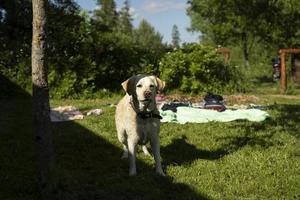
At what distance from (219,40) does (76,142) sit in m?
19.6

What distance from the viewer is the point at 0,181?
6262mm

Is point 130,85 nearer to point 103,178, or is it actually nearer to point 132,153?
point 132,153

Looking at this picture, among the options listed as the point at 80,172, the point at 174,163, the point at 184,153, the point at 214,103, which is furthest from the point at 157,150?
the point at 214,103

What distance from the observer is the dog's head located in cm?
616

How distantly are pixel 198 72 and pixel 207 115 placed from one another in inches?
250

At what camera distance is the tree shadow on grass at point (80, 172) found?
5656 mm

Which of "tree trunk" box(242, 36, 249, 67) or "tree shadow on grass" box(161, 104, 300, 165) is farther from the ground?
"tree trunk" box(242, 36, 249, 67)

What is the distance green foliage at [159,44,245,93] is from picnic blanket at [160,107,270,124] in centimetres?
546

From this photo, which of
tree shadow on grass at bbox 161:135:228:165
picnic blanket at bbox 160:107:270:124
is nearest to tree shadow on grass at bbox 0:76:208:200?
tree shadow on grass at bbox 161:135:228:165

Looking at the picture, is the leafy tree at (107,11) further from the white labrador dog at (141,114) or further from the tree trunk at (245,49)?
the white labrador dog at (141,114)

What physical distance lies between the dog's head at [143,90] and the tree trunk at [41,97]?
44.0 inches

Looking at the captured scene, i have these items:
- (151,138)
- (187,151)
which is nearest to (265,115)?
(187,151)

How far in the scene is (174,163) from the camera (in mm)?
7105

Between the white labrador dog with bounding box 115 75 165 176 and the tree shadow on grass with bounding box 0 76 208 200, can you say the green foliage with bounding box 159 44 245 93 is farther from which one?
the white labrador dog with bounding box 115 75 165 176
